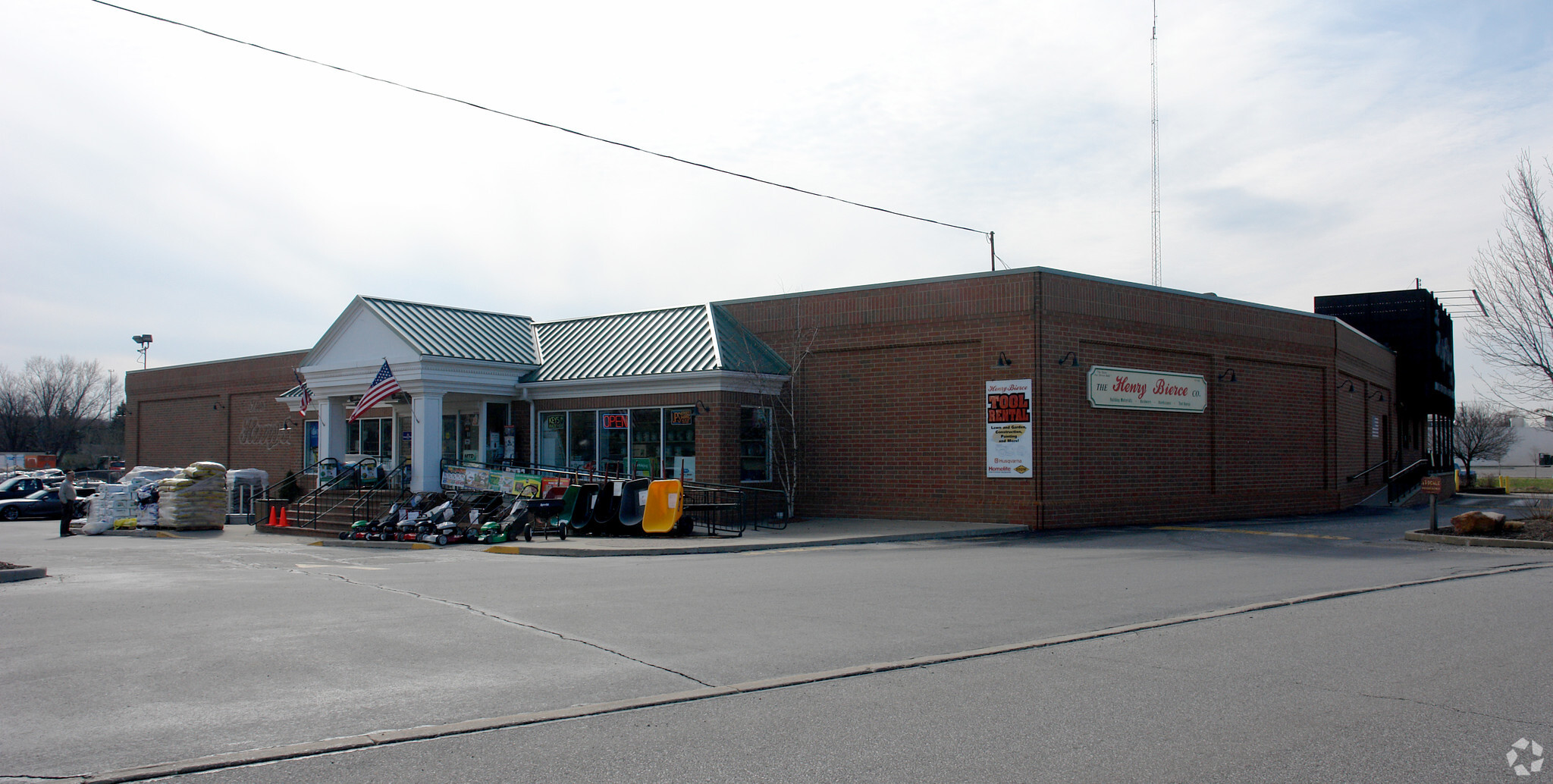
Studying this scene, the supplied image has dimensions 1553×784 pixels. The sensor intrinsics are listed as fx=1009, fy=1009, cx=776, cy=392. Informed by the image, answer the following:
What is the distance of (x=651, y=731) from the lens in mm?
6148

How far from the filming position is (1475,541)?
1827cm

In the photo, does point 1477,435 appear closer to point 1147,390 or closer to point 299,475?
point 1147,390

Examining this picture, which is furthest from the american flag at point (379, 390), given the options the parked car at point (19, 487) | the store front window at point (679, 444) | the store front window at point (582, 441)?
the parked car at point (19, 487)

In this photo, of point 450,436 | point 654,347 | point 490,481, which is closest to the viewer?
point 490,481

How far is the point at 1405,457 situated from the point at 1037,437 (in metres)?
25.9

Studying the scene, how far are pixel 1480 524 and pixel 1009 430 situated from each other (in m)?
8.91

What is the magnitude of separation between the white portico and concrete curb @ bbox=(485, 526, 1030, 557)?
699cm

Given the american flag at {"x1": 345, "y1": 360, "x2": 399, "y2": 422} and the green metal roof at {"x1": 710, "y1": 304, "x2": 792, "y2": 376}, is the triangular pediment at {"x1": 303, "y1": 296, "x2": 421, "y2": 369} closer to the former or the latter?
the american flag at {"x1": 345, "y1": 360, "x2": 399, "y2": 422}

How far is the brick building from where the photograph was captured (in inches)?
901

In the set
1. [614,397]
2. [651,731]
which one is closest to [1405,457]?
[614,397]

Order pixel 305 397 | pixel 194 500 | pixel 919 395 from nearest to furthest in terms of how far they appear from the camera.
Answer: pixel 919 395
pixel 194 500
pixel 305 397

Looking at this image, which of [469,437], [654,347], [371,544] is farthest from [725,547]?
[469,437]

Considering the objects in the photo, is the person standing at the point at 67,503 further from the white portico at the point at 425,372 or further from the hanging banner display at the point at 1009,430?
the hanging banner display at the point at 1009,430

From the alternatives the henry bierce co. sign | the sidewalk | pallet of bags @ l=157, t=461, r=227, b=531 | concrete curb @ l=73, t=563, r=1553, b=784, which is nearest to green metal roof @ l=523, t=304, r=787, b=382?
the sidewalk
